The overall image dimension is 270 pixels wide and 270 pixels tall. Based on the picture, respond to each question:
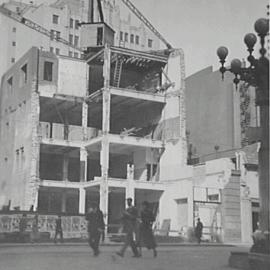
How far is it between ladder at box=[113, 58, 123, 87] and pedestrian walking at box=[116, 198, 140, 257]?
728 cm

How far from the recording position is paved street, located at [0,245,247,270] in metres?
2.21

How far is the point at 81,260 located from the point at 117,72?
7.76m

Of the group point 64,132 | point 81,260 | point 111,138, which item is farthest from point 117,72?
point 81,260

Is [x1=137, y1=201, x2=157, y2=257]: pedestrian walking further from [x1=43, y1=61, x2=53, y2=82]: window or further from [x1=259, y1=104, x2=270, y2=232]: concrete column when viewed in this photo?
[x1=43, y1=61, x2=53, y2=82]: window

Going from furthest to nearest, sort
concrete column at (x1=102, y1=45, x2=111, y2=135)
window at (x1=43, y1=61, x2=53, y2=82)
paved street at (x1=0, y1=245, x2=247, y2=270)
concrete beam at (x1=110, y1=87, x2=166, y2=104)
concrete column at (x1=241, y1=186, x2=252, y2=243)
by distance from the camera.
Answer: window at (x1=43, y1=61, x2=53, y2=82) → concrete column at (x1=102, y1=45, x2=111, y2=135) → concrete beam at (x1=110, y1=87, x2=166, y2=104) → concrete column at (x1=241, y1=186, x2=252, y2=243) → paved street at (x1=0, y1=245, x2=247, y2=270)

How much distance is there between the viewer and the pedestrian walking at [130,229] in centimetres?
247

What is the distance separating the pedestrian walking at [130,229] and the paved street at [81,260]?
0.03 m

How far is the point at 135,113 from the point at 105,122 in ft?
2.49

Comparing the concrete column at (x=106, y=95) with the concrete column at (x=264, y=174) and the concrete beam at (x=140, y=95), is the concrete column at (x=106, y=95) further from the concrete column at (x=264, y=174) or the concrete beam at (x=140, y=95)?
the concrete column at (x=264, y=174)

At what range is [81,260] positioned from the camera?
234 centimetres

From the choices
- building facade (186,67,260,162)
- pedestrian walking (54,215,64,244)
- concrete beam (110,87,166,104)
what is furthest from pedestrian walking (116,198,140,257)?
concrete beam (110,87,166,104)

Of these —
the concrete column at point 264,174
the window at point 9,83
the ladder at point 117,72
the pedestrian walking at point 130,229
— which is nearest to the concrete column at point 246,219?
the concrete column at point 264,174

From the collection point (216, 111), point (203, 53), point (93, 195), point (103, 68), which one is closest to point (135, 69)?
point (103, 68)

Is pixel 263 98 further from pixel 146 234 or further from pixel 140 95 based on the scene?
pixel 140 95
